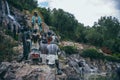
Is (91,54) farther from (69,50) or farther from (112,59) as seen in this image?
(69,50)

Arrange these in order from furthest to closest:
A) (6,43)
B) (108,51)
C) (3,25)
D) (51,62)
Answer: (108,51)
(3,25)
(6,43)
(51,62)

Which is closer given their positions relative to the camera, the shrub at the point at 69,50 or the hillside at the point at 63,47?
the hillside at the point at 63,47

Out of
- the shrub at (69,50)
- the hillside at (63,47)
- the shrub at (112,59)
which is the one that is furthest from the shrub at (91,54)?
the shrub at (69,50)

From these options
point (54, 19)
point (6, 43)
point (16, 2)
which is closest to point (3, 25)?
point (16, 2)

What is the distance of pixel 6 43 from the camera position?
41.2m

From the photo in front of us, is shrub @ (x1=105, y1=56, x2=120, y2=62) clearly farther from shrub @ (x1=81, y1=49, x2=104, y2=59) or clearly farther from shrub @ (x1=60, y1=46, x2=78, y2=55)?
shrub @ (x1=60, y1=46, x2=78, y2=55)

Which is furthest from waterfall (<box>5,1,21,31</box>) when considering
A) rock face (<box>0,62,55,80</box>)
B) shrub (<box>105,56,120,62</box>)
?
rock face (<box>0,62,55,80</box>)

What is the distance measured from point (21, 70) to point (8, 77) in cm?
129

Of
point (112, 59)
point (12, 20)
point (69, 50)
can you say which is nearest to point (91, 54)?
point (112, 59)

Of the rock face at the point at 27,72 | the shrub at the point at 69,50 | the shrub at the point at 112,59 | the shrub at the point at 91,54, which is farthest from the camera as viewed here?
the shrub at the point at 112,59

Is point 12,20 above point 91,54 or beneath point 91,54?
above

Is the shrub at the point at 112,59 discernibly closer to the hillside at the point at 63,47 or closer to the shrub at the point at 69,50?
the hillside at the point at 63,47

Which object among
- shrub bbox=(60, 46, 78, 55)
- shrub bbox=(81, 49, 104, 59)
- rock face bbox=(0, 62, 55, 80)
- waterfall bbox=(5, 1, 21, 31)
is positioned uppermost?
waterfall bbox=(5, 1, 21, 31)

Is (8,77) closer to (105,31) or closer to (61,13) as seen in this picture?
(61,13)
